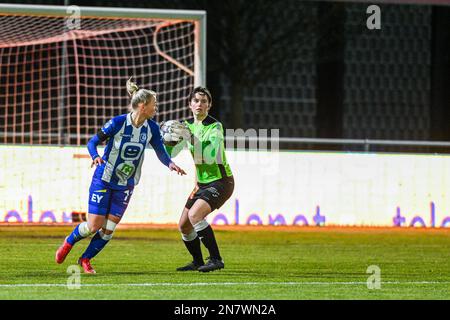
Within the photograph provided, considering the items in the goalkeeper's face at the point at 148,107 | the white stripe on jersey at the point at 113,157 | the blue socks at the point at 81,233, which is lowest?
the blue socks at the point at 81,233

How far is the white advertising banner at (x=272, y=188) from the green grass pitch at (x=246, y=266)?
358 millimetres

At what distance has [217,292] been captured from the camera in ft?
27.4

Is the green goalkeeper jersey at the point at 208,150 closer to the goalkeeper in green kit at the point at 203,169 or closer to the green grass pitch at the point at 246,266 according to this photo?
the goalkeeper in green kit at the point at 203,169

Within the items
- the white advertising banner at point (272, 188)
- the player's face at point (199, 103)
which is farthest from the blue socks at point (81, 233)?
the white advertising banner at point (272, 188)

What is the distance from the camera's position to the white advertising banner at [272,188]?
53.7 ft

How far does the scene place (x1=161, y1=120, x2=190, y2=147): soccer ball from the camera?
1005 cm

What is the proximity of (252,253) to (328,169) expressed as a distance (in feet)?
16.7

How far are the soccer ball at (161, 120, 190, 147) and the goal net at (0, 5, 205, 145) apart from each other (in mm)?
4645

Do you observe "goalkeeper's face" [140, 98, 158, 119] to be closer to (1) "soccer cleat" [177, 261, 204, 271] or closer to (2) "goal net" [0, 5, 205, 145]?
(1) "soccer cleat" [177, 261, 204, 271]

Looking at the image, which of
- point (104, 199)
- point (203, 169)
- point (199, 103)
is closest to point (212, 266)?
point (203, 169)

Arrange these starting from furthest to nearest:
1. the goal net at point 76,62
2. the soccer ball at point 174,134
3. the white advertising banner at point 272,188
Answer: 1. the white advertising banner at point 272,188
2. the goal net at point 76,62
3. the soccer ball at point 174,134

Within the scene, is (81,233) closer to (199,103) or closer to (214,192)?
(214,192)
